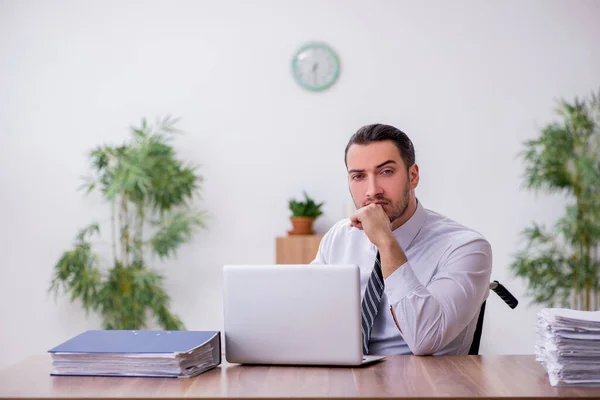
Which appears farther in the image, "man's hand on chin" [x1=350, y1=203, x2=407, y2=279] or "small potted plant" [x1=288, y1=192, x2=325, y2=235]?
"small potted plant" [x1=288, y1=192, x2=325, y2=235]

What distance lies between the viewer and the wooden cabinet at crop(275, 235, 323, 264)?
5.02 m

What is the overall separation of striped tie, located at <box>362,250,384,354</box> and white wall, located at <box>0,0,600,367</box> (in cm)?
304

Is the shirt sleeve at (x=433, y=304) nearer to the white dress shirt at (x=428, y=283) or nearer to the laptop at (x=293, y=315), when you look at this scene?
the white dress shirt at (x=428, y=283)

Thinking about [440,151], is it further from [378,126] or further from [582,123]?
[378,126]

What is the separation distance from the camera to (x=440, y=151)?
5.36 meters

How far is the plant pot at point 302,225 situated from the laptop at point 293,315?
320 cm

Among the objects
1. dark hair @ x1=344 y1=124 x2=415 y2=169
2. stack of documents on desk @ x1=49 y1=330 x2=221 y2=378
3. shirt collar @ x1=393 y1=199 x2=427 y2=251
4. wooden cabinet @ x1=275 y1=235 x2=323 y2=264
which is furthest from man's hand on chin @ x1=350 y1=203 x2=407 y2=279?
wooden cabinet @ x1=275 y1=235 x2=323 y2=264

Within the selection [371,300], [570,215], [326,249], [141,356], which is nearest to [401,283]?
[371,300]

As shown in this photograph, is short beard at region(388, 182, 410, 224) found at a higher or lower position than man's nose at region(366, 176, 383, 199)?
lower

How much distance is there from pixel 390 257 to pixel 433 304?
0.60ft

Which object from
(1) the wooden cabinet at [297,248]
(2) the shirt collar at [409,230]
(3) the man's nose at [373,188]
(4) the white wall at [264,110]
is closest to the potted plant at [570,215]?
(4) the white wall at [264,110]

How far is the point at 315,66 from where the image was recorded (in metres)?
5.36

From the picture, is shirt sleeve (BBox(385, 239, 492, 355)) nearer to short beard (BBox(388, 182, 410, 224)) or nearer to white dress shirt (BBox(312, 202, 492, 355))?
white dress shirt (BBox(312, 202, 492, 355))

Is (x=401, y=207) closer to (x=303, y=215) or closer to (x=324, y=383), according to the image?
(x=324, y=383)
